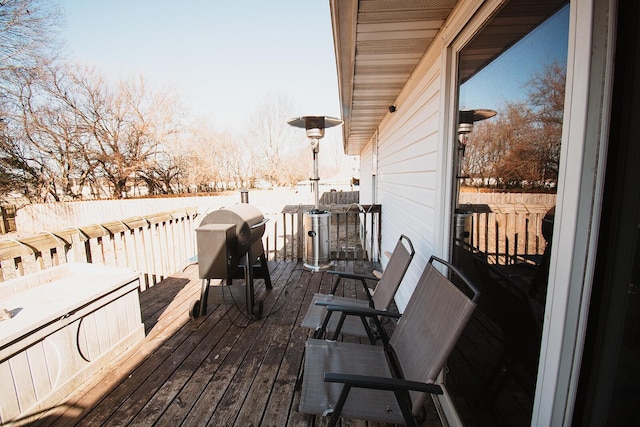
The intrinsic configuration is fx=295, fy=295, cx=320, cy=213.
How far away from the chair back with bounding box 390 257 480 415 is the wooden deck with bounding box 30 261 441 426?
1.85ft

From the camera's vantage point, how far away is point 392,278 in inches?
92.1

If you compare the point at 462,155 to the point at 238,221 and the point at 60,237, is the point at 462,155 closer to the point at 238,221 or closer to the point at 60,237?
the point at 238,221

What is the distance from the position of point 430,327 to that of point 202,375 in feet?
5.50

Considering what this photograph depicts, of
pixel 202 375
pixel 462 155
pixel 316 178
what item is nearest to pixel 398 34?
pixel 462 155

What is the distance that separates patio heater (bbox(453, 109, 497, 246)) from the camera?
5.89 feet

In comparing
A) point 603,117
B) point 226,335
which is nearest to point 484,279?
point 603,117

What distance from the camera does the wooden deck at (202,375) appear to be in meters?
1.80

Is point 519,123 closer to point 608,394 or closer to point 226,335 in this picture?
point 608,394

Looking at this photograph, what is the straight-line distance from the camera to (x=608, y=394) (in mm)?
817

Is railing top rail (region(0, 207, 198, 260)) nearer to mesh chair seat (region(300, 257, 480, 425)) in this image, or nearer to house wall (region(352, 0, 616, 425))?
mesh chair seat (region(300, 257, 480, 425))

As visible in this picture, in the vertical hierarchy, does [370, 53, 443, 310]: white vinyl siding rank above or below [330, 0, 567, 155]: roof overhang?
below

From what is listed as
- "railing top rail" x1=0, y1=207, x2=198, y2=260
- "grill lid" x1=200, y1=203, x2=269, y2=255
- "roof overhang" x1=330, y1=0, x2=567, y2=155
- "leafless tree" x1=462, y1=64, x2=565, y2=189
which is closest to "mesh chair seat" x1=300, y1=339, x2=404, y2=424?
"leafless tree" x1=462, y1=64, x2=565, y2=189

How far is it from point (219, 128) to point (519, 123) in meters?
20.5

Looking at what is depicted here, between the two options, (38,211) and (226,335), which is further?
(38,211)
